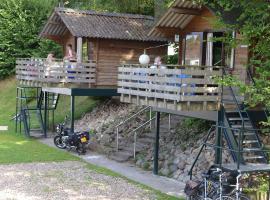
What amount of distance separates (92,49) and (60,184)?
1011 cm

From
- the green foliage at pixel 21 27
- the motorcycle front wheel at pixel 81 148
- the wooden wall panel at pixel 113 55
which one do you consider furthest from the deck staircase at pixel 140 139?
the green foliage at pixel 21 27

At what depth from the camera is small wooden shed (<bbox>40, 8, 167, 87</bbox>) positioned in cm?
2323

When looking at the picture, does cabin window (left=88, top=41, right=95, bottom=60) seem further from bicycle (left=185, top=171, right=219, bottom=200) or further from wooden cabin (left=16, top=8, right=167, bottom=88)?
bicycle (left=185, top=171, right=219, bottom=200)

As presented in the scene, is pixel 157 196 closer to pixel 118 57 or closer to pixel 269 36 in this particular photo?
pixel 269 36

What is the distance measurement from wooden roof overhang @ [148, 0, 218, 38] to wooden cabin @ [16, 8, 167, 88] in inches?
178

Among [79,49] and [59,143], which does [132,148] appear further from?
[79,49]

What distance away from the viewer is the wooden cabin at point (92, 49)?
2242 cm

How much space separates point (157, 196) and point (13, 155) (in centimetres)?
825

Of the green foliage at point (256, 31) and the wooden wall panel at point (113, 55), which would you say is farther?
the wooden wall panel at point (113, 55)

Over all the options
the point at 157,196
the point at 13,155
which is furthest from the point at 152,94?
the point at 13,155

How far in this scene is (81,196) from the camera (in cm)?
1381

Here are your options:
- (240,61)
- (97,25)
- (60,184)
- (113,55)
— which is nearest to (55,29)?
(97,25)

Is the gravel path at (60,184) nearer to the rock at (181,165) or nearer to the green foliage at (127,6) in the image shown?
the rock at (181,165)

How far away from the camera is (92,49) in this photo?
23.8m
